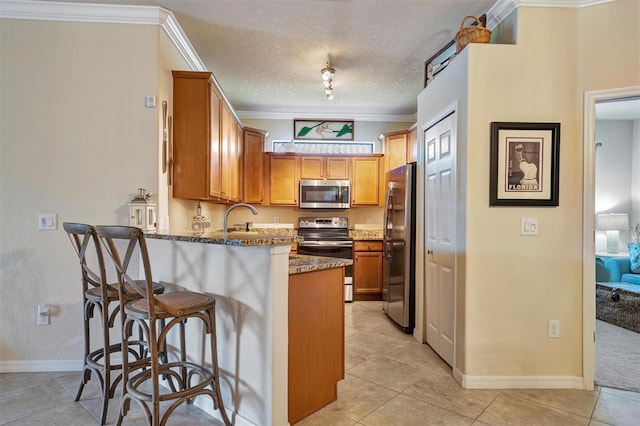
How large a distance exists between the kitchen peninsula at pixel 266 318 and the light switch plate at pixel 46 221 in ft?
3.75

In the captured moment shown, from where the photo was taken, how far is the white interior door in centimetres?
263

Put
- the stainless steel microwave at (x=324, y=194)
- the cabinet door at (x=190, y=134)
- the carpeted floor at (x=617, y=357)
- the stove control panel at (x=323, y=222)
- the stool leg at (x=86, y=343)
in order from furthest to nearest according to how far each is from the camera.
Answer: the stove control panel at (x=323, y=222) → the stainless steel microwave at (x=324, y=194) → the cabinet door at (x=190, y=134) → the carpeted floor at (x=617, y=357) → the stool leg at (x=86, y=343)

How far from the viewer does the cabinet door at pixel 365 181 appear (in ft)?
16.9

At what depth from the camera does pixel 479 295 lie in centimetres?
239

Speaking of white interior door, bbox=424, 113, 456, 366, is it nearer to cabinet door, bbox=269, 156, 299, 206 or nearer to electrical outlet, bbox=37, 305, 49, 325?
cabinet door, bbox=269, 156, 299, 206

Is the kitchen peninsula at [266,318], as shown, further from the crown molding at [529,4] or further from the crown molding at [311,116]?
the crown molding at [311,116]

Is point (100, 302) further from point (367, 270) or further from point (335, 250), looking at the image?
point (367, 270)

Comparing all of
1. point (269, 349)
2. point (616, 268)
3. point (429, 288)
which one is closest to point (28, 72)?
point (269, 349)

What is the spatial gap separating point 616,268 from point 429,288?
2722 millimetres

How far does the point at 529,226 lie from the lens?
238cm

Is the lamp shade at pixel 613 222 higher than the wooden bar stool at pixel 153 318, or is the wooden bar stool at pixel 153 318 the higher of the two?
the lamp shade at pixel 613 222

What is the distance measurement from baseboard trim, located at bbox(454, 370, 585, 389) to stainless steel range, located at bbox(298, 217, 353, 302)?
242 cm

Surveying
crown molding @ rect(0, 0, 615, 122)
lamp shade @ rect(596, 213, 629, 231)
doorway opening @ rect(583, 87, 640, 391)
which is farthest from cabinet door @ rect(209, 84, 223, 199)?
lamp shade @ rect(596, 213, 629, 231)

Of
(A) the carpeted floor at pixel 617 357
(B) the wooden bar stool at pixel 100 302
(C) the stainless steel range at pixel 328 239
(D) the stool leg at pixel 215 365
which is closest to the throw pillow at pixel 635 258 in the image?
(A) the carpeted floor at pixel 617 357
